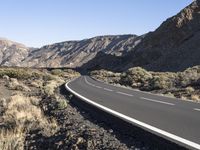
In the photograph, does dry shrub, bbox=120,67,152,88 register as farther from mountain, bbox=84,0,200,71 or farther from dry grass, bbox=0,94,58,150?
mountain, bbox=84,0,200,71

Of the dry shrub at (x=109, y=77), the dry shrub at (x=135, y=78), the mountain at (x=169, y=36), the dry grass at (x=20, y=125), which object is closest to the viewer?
the dry grass at (x=20, y=125)

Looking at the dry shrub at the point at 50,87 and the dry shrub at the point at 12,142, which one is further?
the dry shrub at the point at 50,87

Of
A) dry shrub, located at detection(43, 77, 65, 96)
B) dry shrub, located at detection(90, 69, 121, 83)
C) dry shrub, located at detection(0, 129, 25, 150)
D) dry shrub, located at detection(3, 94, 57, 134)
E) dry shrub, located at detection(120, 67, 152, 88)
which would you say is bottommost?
dry shrub, located at detection(90, 69, 121, 83)

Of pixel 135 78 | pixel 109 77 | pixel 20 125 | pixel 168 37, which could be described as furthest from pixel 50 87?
pixel 168 37

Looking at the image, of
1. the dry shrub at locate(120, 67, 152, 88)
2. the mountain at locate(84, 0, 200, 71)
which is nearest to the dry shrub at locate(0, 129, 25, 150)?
the dry shrub at locate(120, 67, 152, 88)

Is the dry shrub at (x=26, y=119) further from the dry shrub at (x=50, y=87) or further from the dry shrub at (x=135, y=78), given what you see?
the dry shrub at (x=135, y=78)

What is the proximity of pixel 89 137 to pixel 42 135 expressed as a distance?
2.04 meters

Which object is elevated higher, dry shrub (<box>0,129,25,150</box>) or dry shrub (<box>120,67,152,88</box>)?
dry shrub (<box>0,129,25,150</box>)

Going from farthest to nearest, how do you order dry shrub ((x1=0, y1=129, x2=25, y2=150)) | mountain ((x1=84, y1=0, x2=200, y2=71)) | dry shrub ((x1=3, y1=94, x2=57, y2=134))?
mountain ((x1=84, y1=0, x2=200, y2=71)) < dry shrub ((x1=3, y1=94, x2=57, y2=134)) < dry shrub ((x1=0, y1=129, x2=25, y2=150))

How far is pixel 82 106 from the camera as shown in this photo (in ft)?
60.4

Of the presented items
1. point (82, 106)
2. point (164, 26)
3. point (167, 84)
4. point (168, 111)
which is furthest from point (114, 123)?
point (164, 26)

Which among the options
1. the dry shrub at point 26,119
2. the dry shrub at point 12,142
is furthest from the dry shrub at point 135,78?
the dry shrub at point 12,142

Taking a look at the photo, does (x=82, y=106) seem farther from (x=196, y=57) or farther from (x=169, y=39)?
(x=169, y=39)

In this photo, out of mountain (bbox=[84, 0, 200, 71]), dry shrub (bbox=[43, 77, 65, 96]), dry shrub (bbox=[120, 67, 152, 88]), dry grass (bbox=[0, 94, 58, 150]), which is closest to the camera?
dry grass (bbox=[0, 94, 58, 150])
